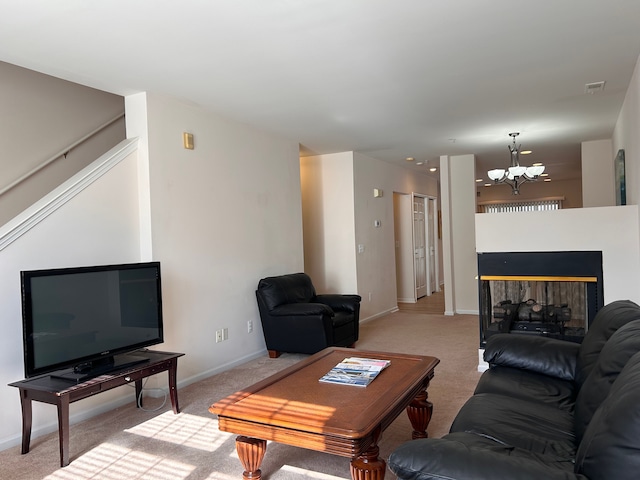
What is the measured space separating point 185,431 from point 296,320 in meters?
1.84

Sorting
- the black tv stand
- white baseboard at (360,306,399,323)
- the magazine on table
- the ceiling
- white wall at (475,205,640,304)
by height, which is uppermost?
the ceiling

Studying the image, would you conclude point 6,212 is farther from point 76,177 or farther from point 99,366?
point 99,366

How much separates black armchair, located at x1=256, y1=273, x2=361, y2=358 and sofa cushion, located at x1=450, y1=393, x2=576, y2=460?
2.47 meters

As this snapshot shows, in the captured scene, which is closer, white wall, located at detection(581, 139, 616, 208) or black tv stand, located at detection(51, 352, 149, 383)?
black tv stand, located at detection(51, 352, 149, 383)

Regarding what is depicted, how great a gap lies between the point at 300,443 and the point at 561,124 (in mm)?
4987

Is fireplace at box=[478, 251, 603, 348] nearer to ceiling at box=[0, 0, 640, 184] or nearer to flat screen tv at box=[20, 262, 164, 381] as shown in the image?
ceiling at box=[0, 0, 640, 184]

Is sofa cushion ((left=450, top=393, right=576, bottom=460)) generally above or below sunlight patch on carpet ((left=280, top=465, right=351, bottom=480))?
above

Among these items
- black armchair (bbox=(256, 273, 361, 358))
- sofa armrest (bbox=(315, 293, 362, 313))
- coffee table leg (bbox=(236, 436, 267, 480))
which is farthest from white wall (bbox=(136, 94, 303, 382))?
coffee table leg (bbox=(236, 436, 267, 480))

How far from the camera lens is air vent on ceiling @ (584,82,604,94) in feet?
13.0

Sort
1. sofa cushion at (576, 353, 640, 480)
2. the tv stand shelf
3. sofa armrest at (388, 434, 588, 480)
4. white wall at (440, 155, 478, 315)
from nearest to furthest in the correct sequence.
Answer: sofa cushion at (576, 353, 640, 480) → sofa armrest at (388, 434, 588, 480) → the tv stand shelf → white wall at (440, 155, 478, 315)

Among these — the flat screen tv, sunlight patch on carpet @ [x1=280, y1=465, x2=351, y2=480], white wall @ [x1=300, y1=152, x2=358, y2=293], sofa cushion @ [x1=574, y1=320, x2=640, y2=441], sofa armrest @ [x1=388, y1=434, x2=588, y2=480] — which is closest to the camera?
sofa armrest @ [x1=388, y1=434, x2=588, y2=480]

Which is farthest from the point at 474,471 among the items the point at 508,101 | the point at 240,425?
the point at 508,101

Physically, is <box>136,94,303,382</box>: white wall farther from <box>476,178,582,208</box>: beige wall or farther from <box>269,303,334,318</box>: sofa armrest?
<box>476,178,582,208</box>: beige wall

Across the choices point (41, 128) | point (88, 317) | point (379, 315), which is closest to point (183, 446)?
point (88, 317)
